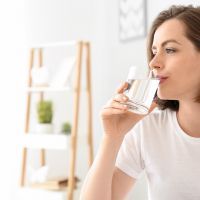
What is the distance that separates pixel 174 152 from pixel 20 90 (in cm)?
210

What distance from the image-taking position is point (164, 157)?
1491mm

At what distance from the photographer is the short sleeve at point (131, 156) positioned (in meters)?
1.52

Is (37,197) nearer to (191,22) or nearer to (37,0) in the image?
(37,0)

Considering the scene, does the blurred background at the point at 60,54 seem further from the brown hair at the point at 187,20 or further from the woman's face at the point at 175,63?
the woman's face at the point at 175,63

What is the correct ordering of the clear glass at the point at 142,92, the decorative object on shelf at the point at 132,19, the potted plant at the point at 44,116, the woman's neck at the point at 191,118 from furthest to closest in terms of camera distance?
the decorative object on shelf at the point at 132,19, the potted plant at the point at 44,116, the woman's neck at the point at 191,118, the clear glass at the point at 142,92

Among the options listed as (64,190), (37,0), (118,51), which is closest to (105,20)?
(118,51)

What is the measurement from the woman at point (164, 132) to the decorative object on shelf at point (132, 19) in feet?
5.53

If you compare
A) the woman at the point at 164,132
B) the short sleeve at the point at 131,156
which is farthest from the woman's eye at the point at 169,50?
the short sleeve at the point at 131,156

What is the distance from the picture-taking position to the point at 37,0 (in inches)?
135

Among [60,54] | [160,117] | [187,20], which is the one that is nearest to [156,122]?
[160,117]

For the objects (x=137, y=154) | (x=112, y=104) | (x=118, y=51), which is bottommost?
(x=137, y=154)

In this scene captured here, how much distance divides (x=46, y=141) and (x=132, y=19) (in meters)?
1.16

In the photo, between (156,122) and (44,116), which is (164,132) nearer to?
(156,122)

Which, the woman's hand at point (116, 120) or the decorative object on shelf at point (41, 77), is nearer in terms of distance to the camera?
the woman's hand at point (116, 120)
